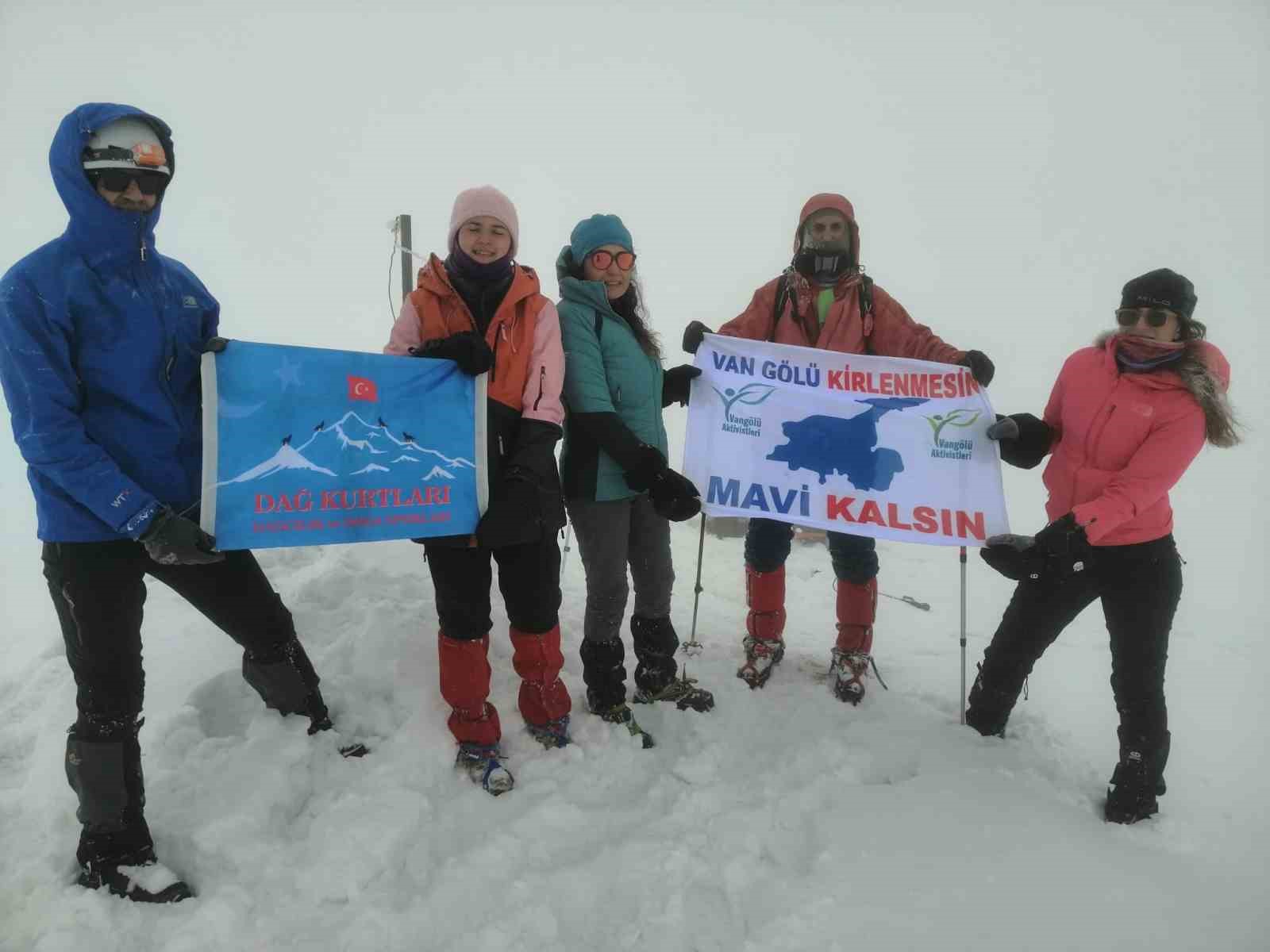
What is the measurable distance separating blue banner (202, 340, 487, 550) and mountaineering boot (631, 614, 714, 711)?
1.38 meters

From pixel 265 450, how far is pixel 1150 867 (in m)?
4.58

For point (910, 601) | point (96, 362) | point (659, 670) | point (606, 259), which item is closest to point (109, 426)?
point (96, 362)

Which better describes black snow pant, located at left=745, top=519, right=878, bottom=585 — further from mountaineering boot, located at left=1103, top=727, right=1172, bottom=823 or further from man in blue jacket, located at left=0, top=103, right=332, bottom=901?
man in blue jacket, located at left=0, top=103, right=332, bottom=901

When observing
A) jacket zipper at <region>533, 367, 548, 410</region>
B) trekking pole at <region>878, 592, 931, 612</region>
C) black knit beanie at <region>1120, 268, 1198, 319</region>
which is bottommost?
trekking pole at <region>878, 592, 931, 612</region>

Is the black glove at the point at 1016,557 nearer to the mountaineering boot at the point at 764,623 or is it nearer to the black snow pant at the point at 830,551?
the black snow pant at the point at 830,551

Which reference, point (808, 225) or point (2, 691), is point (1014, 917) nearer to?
point (808, 225)

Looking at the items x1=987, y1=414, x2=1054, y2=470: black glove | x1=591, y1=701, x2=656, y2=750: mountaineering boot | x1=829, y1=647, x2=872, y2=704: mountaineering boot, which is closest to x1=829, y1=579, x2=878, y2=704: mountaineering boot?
x1=829, y1=647, x2=872, y2=704: mountaineering boot

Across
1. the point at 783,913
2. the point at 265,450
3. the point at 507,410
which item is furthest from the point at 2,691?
the point at 783,913

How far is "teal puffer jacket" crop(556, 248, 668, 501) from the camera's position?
3.23m

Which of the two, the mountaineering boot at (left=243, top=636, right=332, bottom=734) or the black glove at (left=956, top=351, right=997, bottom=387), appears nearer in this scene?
the mountaineering boot at (left=243, top=636, right=332, bottom=734)

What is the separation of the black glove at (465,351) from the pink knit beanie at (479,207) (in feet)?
1.68

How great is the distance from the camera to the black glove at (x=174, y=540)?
2.30 m

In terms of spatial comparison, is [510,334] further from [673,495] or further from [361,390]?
[673,495]

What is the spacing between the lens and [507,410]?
307 cm
